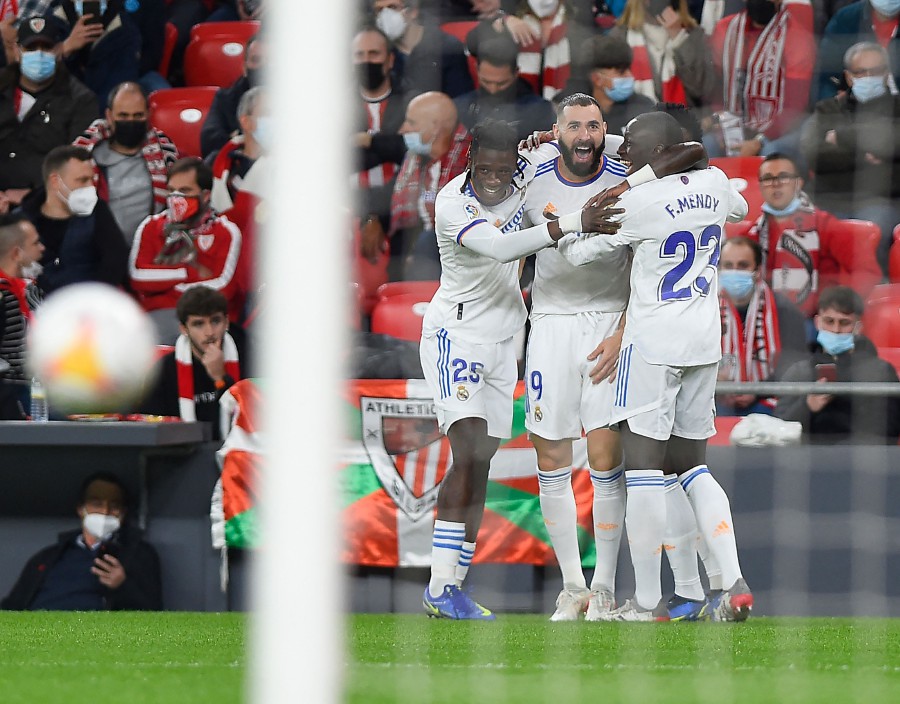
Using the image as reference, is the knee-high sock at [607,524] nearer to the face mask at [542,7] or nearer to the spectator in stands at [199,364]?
the spectator in stands at [199,364]

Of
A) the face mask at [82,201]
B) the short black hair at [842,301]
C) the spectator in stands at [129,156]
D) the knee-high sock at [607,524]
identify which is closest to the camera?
the knee-high sock at [607,524]

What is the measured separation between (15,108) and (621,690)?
18.1 ft

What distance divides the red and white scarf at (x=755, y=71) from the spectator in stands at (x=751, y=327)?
700 mm

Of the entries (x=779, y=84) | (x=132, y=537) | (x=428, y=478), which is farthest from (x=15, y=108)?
(x=779, y=84)

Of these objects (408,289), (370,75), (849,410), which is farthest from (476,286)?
(849,410)

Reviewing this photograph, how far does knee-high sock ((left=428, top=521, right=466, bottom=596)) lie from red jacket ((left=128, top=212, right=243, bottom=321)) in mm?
1976

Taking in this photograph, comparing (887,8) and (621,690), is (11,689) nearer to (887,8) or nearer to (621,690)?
(621,690)

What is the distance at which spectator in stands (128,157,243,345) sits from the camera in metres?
6.62

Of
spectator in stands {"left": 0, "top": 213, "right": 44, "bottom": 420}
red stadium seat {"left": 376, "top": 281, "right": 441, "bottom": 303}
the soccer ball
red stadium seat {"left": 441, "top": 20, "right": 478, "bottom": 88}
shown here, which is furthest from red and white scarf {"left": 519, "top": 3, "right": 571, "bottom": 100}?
spectator in stands {"left": 0, "top": 213, "right": 44, "bottom": 420}

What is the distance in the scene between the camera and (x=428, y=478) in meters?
5.74

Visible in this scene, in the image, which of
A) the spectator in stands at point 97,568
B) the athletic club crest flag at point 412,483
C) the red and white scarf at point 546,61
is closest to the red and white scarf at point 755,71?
the red and white scarf at point 546,61

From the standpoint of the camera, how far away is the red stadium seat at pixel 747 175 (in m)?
5.82

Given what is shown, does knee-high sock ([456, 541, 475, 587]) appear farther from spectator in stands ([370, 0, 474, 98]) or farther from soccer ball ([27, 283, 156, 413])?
spectator in stands ([370, 0, 474, 98])

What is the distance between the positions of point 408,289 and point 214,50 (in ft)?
9.79
